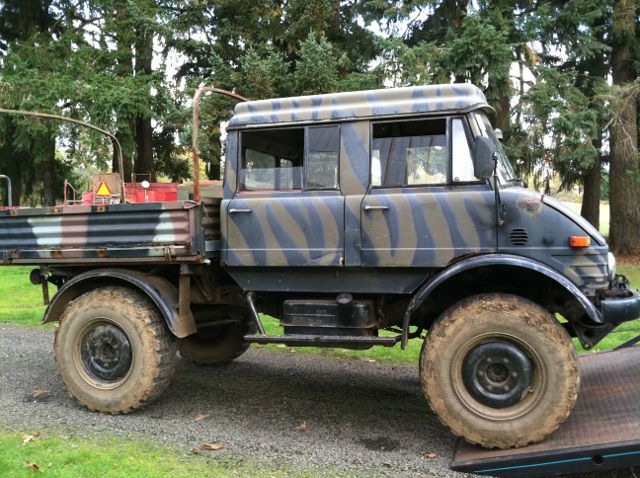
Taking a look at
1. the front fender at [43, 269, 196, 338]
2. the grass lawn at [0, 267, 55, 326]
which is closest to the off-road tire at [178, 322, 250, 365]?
the front fender at [43, 269, 196, 338]

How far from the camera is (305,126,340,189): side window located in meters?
4.71

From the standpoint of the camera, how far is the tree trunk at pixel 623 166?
13.4 metres

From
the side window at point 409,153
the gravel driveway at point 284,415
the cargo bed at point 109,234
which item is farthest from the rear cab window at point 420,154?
the gravel driveway at point 284,415

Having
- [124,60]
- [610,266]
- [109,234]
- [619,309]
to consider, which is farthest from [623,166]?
[109,234]

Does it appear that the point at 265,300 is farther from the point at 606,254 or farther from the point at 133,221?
the point at 606,254

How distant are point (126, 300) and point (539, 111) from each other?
31.9 ft

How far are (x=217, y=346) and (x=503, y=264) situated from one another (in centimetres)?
360

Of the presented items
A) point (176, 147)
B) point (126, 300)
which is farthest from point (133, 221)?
point (176, 147)

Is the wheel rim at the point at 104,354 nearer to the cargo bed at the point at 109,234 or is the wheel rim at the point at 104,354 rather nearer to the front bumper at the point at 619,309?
the cargo bed at the point at 109,234

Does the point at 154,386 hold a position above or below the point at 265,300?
below

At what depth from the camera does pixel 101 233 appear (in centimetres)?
514

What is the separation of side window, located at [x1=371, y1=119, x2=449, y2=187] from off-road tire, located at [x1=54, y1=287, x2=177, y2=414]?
2374mm

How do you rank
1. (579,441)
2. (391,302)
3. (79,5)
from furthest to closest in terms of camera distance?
(79,5) → (391,302) → (579,441)

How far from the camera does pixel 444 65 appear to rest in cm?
1186
